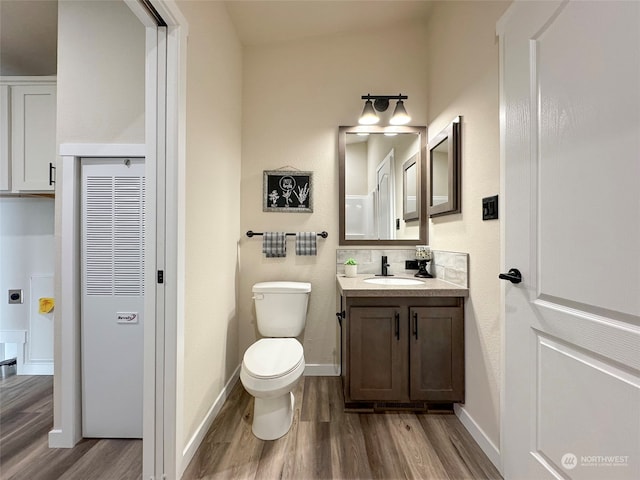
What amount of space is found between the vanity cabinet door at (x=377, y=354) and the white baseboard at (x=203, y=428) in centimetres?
85

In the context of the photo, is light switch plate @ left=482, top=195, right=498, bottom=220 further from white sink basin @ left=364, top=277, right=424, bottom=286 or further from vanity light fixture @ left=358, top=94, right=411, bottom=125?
vanity light fixture @ left=358, top=94, right=411, bottom=125

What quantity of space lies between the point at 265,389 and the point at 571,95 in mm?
1746

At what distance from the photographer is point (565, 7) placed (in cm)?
92

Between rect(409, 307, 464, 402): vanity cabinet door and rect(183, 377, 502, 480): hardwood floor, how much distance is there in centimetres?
21

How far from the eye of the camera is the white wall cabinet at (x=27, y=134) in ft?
6.42

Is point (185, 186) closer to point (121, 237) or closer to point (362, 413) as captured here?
point (121, 237)

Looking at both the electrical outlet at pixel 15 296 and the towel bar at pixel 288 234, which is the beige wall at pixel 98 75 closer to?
the towel bar at pixel 288 234

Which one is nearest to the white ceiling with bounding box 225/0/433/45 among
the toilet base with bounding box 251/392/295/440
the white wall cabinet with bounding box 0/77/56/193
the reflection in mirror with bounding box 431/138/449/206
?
the reflection in mirror with bounding box 431/138/449/206

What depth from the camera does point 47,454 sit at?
142 cm

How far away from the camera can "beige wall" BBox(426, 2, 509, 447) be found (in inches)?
53.8

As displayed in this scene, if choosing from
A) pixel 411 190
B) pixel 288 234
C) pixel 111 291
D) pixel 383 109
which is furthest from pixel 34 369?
pixel 383 109

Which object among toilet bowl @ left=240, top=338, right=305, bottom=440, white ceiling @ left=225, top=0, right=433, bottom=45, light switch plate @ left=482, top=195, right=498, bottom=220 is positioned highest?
white ceiling @ left=225, top=0, right=433, bottom=45

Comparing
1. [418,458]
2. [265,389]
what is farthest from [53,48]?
[418,458]

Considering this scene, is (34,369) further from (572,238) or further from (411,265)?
(572,238)
